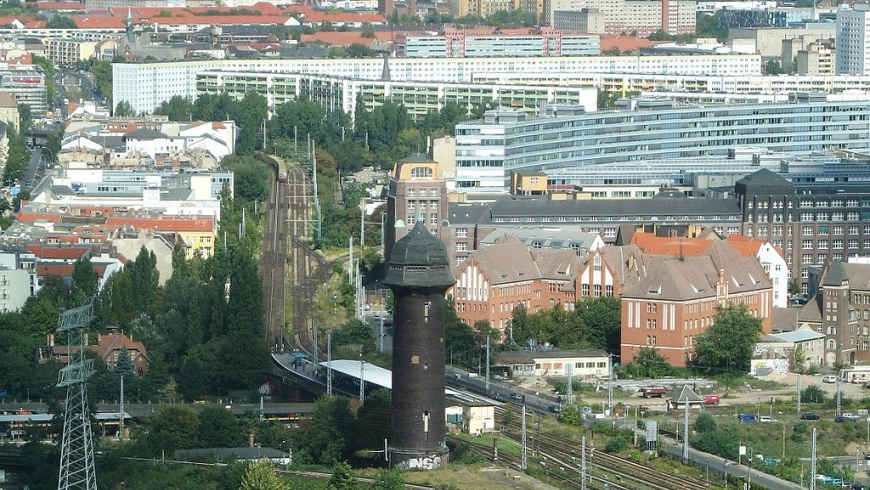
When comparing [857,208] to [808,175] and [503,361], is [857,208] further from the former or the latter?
[503,361]

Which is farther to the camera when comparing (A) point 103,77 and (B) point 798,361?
(A) point 103,77

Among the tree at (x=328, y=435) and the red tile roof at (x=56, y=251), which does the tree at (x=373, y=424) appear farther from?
the red tile roof at (x=56, y=251)

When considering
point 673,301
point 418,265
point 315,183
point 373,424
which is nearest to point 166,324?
point 673,301

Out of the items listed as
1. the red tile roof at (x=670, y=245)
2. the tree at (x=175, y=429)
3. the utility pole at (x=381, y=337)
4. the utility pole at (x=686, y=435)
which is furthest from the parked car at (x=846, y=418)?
the tree at (x=175, y=429)

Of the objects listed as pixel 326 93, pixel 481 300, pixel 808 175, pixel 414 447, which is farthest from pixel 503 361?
pixel 326 93

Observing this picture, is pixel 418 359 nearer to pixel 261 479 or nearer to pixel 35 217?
pixel 261 479

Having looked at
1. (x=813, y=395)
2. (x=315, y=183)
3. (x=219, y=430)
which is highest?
(x=315, y=183)

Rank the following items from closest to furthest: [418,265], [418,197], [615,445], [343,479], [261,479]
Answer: [261,479]
[343,479]
[418,265]
[615,445]
[418,197]
